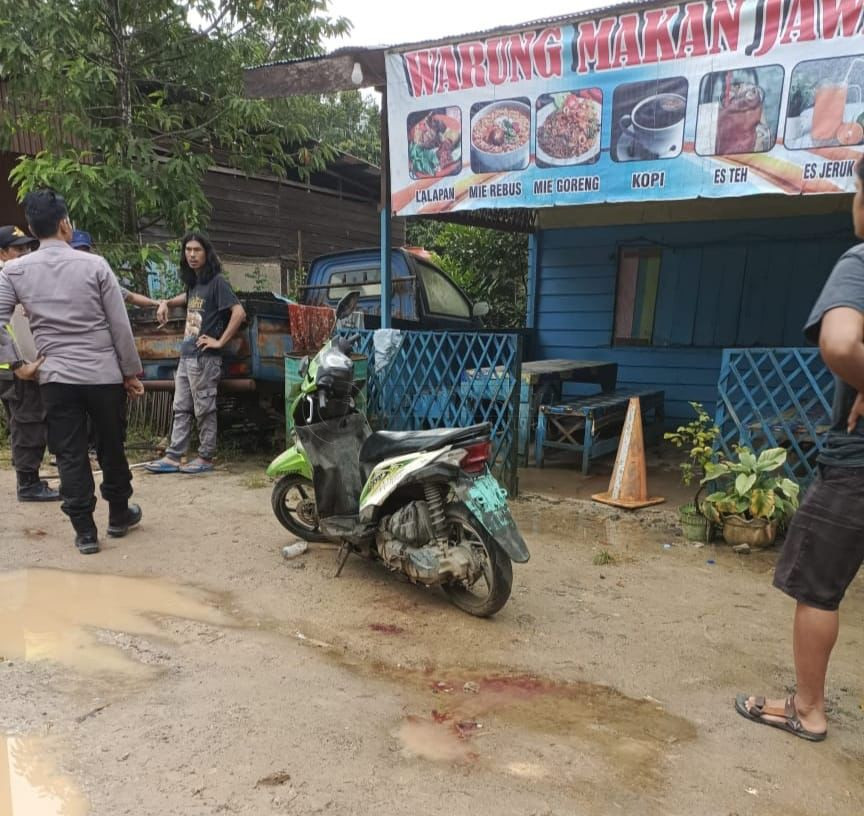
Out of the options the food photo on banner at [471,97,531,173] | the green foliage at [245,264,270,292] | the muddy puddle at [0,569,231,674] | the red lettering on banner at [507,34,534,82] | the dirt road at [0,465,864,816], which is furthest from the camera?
the green foliage at [245,264,270,292]

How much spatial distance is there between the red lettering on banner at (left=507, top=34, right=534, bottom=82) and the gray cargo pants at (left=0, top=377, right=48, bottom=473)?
3.98m

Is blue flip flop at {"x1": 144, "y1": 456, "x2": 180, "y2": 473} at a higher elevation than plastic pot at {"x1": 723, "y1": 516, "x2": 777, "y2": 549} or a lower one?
lower

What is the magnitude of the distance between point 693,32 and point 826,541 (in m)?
3.40

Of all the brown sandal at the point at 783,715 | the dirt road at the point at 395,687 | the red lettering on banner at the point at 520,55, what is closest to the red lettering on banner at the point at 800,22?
the red lettering on banner at the point at 520,55

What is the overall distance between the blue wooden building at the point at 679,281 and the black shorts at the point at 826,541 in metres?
4.57

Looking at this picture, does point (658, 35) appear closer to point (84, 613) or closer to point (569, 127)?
point (569, 127)

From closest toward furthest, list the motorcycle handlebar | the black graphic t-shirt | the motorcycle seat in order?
the motorcycle seat → the motorcycle handlebar → the black graphic t-shirt

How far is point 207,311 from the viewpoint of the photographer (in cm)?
531

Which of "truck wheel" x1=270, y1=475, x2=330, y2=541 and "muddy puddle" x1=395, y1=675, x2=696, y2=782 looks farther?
"truck wheel" x1=270, y1=475, x2=330, y2=541

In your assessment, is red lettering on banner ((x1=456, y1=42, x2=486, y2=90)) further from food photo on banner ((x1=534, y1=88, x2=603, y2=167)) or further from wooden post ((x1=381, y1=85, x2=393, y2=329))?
wooden post ((x1=381, y1=85, x2=393, y2=329))

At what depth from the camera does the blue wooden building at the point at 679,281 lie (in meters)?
6.78

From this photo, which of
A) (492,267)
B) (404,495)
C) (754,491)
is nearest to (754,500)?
(754,491)

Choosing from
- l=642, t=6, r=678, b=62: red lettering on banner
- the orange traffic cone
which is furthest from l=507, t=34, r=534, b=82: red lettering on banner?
the orange traffic cone

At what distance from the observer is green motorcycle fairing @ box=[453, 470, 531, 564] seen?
2.87 m
